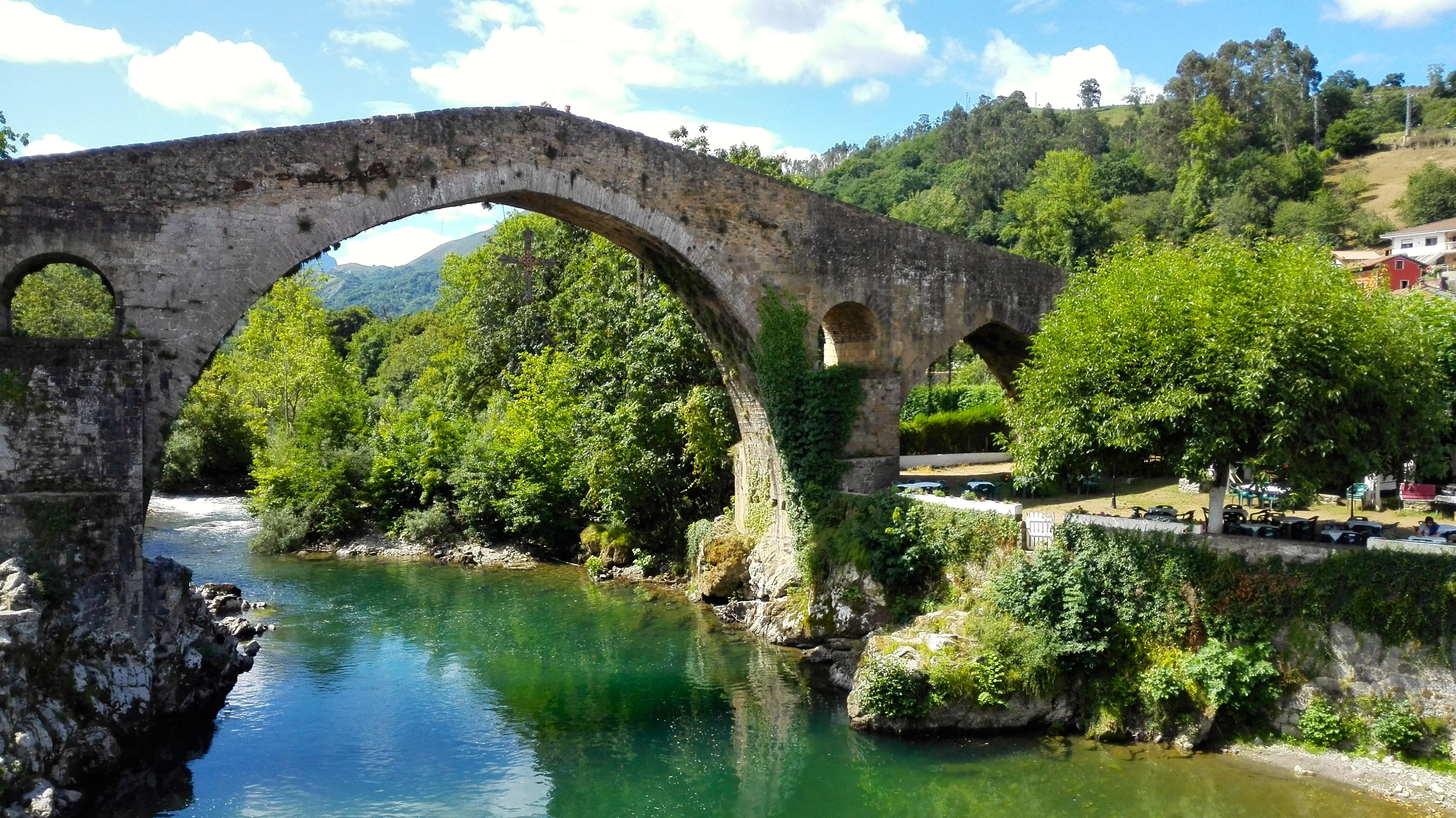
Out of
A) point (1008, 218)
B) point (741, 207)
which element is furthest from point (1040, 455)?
point (1008, 218)

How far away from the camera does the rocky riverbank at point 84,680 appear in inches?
426

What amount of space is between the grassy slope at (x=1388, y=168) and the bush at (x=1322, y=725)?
56.5m

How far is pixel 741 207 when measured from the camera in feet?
57.9

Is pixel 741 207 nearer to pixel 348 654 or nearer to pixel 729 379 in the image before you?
pixel 729 379

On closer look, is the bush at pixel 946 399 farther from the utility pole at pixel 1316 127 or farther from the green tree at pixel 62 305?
the utility pole at pixel 1316 127

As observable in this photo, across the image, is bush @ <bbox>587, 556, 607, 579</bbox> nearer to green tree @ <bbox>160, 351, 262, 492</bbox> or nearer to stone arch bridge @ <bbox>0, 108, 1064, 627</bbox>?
stone arch bridge @ <bbox>0, 108, 1064, 627</bbox>

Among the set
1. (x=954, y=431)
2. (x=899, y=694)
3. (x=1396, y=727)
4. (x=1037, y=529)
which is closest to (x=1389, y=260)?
(x=954, y=431)

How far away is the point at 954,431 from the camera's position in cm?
2775

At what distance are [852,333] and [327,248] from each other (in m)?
9.33

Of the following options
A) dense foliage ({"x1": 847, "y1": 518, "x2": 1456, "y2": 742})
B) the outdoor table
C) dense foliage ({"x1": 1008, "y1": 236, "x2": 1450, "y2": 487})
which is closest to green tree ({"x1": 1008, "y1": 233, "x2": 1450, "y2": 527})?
dense foliage ({"x1": 1008, "y1": 236, "x2": 1450, "y2": 487})

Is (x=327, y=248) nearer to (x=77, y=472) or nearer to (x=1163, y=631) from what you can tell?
(x=77, y=472)

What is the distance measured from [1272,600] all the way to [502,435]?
61.6 ft

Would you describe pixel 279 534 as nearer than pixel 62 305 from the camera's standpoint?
Yes

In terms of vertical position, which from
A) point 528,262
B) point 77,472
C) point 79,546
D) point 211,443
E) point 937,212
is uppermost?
point 937,212
